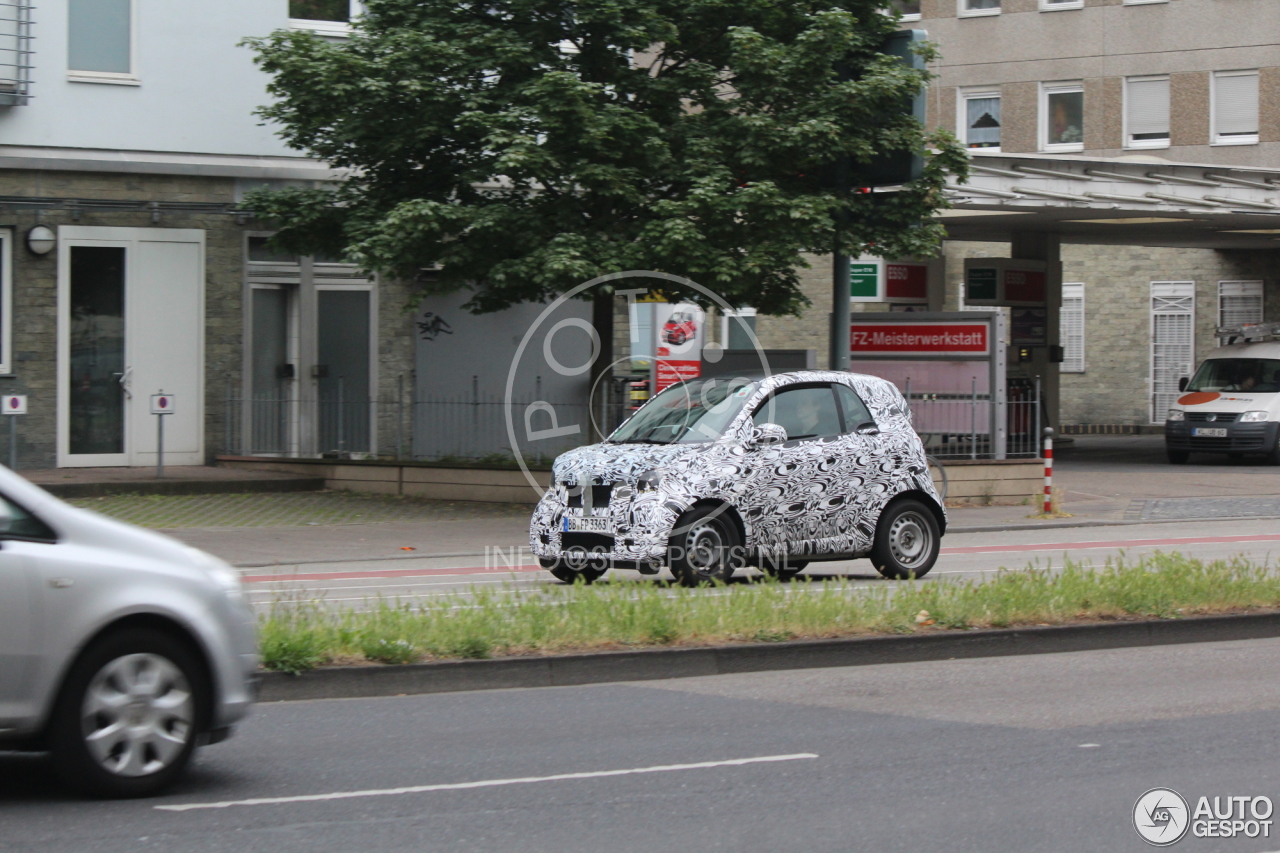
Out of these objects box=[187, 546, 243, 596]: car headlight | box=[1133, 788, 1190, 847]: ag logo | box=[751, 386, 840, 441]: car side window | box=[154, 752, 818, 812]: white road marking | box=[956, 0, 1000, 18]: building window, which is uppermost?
box=[956, 0, 1000, 18]: building window

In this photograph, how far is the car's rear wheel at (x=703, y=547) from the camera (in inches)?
475

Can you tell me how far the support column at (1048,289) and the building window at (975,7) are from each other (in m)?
10.6

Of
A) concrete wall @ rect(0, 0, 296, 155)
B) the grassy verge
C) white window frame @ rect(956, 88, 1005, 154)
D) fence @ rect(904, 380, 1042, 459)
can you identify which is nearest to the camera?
the grassy verge

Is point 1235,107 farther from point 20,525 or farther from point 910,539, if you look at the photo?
point 20,525

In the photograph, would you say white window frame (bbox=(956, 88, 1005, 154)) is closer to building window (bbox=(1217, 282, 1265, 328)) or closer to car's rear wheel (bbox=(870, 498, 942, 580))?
building window (bbox=(1217, 282, 1265, 328))

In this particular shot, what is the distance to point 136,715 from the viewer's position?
20.0ft

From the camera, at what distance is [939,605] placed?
33.4 ft

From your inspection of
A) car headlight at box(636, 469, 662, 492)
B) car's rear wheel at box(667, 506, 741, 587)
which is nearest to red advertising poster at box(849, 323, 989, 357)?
car's rear wheel at box(667, 506, 741, 587)

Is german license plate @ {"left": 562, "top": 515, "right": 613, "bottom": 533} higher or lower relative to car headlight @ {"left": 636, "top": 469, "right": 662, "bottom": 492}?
lower

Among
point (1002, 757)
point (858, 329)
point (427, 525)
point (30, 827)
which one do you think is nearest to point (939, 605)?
point (1002, 757)

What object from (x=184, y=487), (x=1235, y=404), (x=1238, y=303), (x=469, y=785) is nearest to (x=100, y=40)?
(x=184, y=487)

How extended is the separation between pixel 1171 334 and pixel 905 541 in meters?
32.4

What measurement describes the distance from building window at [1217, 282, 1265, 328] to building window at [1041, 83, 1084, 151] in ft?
18.1

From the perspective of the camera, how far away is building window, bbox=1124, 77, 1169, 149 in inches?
1623
